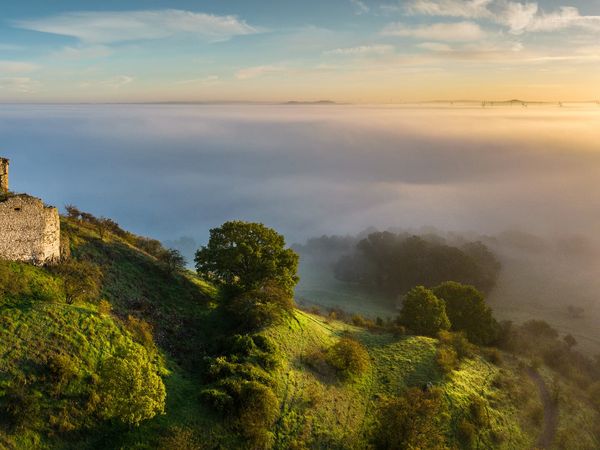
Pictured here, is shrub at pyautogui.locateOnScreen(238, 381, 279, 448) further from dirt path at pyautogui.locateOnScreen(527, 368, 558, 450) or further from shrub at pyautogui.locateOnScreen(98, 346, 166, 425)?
dirt path at pyautogui.locateOnScreen(527, 368, 558, 450)

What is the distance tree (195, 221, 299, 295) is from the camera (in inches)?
2231

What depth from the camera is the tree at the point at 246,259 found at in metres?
56.7

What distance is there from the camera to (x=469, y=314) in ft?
246

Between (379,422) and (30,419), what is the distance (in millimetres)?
26974

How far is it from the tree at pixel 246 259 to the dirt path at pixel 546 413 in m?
32.0

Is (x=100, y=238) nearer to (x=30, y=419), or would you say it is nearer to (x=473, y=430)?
(x=30, y=419)

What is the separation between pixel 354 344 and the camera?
164ft

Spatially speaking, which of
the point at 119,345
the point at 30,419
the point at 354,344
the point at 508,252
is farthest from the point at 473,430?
the point at 508,252

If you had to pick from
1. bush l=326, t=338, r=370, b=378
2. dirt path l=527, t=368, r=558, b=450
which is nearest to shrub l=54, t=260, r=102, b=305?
bush l=326, t=338, r=370, b=378

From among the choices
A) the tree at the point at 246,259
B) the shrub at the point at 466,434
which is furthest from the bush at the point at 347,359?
the tree at the point at 246,259

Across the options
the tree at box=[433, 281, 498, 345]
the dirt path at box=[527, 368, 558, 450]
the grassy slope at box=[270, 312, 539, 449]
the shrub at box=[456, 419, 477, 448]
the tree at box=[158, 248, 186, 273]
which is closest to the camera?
the grassy slope at box=[270, 312, 539, 449]

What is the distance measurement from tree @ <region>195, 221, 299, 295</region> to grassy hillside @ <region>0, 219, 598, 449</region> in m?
3.50

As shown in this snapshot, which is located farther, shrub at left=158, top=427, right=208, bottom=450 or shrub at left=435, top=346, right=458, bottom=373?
shrub at left=435, top=346, right=458, bottom=373

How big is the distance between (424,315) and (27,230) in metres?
51.9
